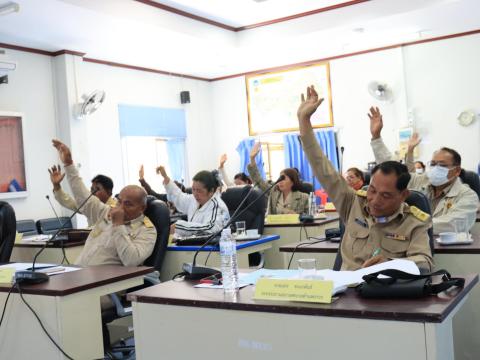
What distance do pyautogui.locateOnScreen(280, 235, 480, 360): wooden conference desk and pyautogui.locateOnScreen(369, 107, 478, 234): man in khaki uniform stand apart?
0.87 feet

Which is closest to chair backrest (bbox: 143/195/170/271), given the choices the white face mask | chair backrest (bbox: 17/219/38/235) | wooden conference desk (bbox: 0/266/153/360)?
wooden conference desk (bbox: 0/266/153/360)

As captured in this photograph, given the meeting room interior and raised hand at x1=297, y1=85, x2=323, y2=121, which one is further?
raised hand at x1=297, y1=85, x2=323, y2=121

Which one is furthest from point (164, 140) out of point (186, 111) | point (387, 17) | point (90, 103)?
point (387, 17)

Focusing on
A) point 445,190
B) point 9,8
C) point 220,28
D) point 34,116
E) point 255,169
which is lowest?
point 445,190

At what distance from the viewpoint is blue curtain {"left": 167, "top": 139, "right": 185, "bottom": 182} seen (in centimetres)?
889

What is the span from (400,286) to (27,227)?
18.4 ft

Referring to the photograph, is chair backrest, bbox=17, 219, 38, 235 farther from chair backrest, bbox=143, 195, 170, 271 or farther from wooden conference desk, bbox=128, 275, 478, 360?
wooden conference desk, bbox=128, 275, 478, 360

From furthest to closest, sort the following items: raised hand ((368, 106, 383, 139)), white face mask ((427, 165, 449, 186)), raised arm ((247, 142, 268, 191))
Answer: raised arm ((247, 142, 268, 191)) → white face mask ((427, 165, 449, 186)) → raised hand ((368, 106, 383, 139))

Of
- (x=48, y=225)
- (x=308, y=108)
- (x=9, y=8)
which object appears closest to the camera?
(x=308, y=108)

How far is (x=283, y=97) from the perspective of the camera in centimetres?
891

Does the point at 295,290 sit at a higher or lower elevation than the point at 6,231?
lower

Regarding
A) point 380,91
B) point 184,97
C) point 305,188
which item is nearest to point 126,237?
point 305,188

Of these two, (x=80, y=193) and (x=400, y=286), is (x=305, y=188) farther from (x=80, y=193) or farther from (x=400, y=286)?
(x=400, y=286)

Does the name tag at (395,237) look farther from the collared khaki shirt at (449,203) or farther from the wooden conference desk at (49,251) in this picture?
the wooden conference desk at (49,251)
